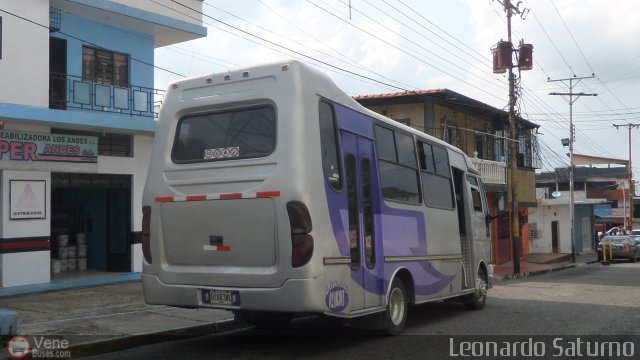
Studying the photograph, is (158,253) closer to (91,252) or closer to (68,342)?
(68,342)

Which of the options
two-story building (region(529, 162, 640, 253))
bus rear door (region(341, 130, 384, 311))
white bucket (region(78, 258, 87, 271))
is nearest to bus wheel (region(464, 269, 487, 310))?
bus rear door (region(341, 130, 384, 311))

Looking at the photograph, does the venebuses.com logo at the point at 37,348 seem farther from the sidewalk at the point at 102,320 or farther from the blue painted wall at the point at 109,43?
the blue painted wall at the point at 109,43

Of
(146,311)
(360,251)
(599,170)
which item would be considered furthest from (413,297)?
(599,170)

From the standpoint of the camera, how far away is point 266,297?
6.60 meters

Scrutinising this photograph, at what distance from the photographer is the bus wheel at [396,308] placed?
8.20 m

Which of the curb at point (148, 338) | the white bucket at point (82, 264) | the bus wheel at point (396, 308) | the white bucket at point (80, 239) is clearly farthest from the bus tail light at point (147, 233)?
the white bucket at point (80, 239)

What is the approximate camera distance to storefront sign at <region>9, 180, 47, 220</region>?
12.8 m

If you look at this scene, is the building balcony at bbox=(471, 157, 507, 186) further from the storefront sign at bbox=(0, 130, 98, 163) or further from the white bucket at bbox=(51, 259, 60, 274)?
the white bucket at bbox=(51, 259, 60, 274)

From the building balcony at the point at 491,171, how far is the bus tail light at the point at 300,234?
20.4m

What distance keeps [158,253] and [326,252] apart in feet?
6.91

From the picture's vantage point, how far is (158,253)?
7.30 metres

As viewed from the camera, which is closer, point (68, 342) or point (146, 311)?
point (68, 342)

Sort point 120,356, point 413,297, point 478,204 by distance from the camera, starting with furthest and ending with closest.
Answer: point 478,204 < point 413,297 < point 120,356

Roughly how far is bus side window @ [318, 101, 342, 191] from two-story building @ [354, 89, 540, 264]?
17204mm
